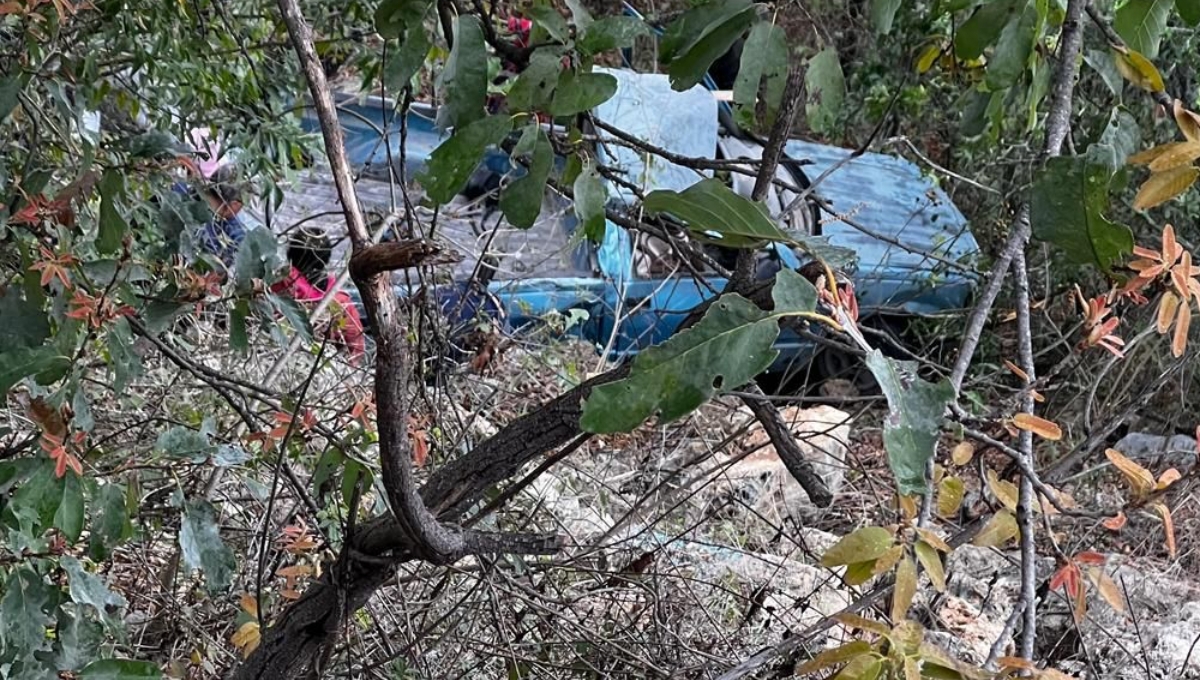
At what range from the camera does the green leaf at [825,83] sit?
148 cm

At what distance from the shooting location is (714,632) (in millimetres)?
2727

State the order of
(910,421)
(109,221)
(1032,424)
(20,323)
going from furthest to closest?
(109,221) < (20,323) < (1032,424) < (910,421)

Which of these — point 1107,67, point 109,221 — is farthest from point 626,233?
point 1107,67

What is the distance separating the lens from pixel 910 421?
3.06 ft

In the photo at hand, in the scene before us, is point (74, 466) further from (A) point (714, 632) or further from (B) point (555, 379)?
(B) point (555, 379)

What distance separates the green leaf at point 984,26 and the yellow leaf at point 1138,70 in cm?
18

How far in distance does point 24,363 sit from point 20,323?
186mm

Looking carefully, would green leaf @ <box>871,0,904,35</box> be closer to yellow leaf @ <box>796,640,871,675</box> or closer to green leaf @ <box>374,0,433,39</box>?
green leaf @ <box>374,0,433,39</box>

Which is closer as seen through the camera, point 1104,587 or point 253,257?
point 1104,587

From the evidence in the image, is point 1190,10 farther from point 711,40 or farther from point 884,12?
point 711,40

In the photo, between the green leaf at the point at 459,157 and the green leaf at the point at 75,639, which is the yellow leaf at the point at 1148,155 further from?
the green leaf at the point at 75,639

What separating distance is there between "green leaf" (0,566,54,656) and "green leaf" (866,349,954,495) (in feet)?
4.12

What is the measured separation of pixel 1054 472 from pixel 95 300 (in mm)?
1422

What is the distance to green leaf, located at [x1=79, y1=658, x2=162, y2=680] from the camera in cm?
142
